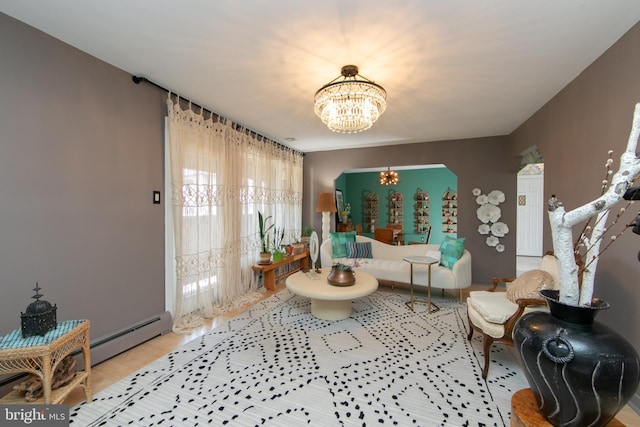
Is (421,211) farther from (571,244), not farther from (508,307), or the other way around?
(571,244)

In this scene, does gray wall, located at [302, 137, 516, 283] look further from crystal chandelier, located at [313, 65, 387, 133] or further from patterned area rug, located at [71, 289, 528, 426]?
crystal chandelier, located at [313, 65, 387, 133]

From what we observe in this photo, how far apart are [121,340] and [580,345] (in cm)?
299

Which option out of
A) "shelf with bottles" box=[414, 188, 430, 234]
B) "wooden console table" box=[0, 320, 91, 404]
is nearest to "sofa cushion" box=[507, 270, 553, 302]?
"wooden console table" box=[0, 320, 91, 404]

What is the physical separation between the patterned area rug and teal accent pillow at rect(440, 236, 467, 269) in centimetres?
99

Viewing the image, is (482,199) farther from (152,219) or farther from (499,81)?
(152,219)

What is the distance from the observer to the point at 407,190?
25.4 feet


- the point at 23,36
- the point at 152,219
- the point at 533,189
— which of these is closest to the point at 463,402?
the point at 152,219

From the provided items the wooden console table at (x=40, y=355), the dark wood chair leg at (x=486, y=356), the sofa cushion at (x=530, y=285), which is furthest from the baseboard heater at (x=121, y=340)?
the sofa cushion at (x=530, y=285)

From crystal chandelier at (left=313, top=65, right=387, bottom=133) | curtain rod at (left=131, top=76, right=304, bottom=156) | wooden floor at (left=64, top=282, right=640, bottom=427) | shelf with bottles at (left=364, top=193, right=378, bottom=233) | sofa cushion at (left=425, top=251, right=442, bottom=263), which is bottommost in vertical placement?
wooden floor at (left=64, top=282, right=640, bottom=427)

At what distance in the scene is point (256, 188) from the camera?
3.94 meters

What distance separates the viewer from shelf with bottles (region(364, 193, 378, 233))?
8.09 m

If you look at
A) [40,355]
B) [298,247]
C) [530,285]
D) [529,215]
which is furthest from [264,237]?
[529,215]

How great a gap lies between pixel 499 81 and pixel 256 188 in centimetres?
311

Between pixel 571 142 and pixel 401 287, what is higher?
pixel 571 142
